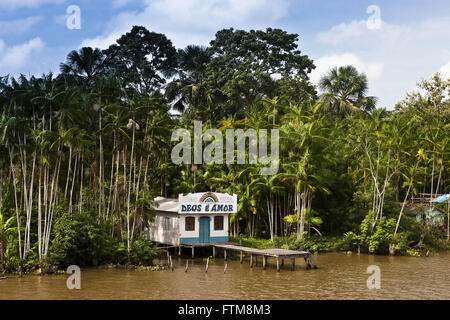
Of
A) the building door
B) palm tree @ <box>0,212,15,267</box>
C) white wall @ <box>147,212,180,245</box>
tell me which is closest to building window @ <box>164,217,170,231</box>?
white wall @ <box>147,212,180,245</box>

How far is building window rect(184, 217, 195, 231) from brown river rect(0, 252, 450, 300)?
241 centimetres

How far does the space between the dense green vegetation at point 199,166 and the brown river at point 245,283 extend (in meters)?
2.08

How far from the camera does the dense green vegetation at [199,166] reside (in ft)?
88.5

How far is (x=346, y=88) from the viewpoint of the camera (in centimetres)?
5272

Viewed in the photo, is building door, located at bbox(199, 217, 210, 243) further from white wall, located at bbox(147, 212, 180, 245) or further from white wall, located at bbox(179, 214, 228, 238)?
white wall, located at bbox(147, 212, 180, 245)

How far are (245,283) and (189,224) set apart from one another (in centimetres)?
842

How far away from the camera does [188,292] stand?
23.2 metres

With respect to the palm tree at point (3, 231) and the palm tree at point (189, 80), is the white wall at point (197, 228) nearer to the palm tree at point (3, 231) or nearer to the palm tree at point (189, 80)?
the palm tree at point (3, 231)

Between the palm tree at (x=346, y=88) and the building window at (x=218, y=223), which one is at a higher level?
the palm tree at (x=346, y=88)

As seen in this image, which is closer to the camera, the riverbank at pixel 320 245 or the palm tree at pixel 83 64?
the riverbank at pixel 320 245

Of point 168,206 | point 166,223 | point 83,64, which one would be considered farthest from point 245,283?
point 83,64

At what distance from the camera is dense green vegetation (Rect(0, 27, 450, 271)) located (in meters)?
27.0

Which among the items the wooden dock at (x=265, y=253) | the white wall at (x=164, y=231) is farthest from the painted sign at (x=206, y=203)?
the wooden dock at (x=265, y=253)

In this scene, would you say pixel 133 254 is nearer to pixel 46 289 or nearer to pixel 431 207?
pixel 46 289
